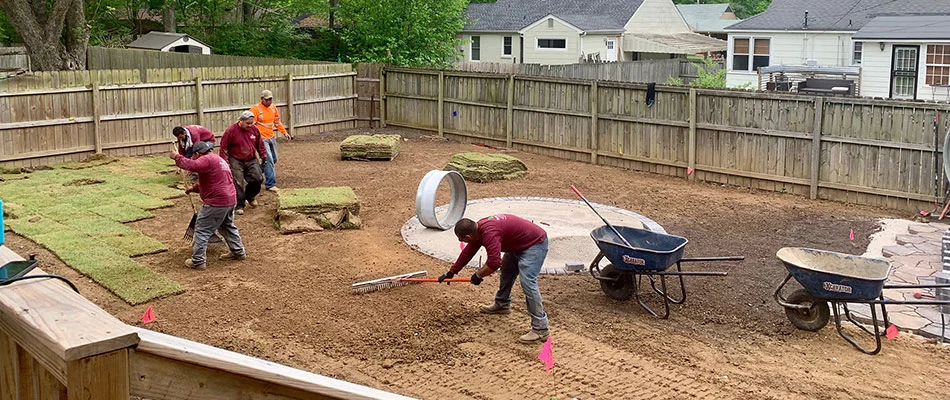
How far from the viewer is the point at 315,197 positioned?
13469 mm

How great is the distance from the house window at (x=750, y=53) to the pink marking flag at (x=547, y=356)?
24707 millimetres

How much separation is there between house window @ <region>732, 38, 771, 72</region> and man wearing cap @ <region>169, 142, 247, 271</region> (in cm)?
2403

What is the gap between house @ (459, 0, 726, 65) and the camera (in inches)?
1634

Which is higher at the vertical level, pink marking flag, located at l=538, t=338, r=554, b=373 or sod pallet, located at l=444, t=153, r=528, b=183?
sod pallet, located at l=444, t=153, r=528, b=183

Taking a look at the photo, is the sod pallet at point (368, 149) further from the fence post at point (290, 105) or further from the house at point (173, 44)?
the house at point (173, 44)

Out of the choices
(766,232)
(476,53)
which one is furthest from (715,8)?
(766,232)

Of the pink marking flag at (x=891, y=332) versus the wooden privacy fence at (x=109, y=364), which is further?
the pink marking flag at (x=891, y=332)

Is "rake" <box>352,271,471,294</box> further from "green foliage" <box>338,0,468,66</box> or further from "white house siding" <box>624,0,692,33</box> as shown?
"white house siding" <box>624,0,692,33</box>

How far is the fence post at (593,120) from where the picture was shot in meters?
19.0

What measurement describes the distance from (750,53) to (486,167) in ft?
56.6

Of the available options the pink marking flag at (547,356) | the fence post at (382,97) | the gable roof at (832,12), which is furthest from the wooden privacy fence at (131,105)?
the gable roof at (832,12)

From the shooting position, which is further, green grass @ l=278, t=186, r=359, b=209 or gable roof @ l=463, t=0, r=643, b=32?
gable roof @ l=463, t=0, r=643, b=32

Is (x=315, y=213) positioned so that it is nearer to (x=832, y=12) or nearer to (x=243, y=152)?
(x=243, y=152)

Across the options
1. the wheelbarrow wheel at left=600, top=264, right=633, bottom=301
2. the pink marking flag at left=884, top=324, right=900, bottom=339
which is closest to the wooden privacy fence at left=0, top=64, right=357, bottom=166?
the wheelbarrow wheel at left=600, top=264, right=633, bottom=301
